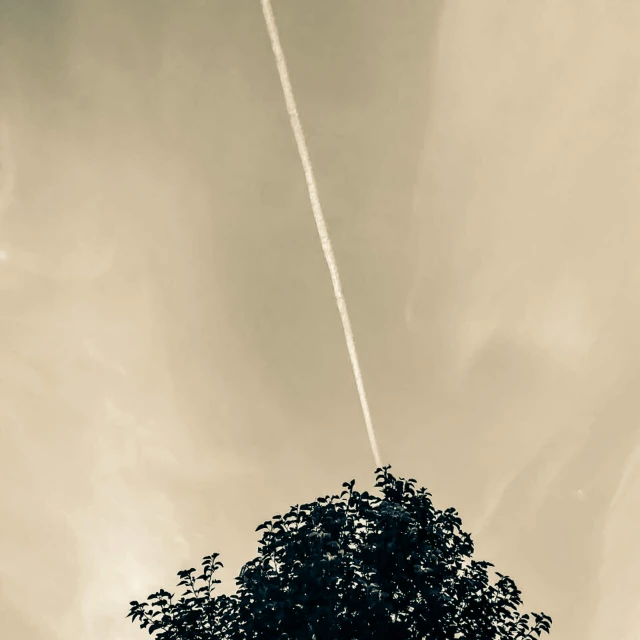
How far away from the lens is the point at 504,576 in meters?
16.0

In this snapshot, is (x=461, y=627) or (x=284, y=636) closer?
(x=284, y=636)

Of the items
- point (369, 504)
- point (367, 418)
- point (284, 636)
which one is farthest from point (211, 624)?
point (367, 418)

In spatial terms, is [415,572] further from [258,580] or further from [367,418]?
[367,418]

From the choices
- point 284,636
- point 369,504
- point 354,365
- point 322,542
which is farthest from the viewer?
point 354,365

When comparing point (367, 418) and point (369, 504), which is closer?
point (369, 504)

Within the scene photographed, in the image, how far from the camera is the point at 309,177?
102 feet

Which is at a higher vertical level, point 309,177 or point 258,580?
point 309,177

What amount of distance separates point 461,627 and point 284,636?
18.8 feet

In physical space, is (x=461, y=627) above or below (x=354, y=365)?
below

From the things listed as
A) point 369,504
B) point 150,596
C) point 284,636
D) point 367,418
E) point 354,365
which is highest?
point 354,365

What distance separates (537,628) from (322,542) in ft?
26.0

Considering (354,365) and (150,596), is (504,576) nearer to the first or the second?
(150,596)

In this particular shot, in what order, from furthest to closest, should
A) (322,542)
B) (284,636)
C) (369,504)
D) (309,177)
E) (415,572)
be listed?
(309,177), (369,504), (322,542), (415,572), (284,636)

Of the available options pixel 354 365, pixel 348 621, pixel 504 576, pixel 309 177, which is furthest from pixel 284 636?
pixel 309 177
